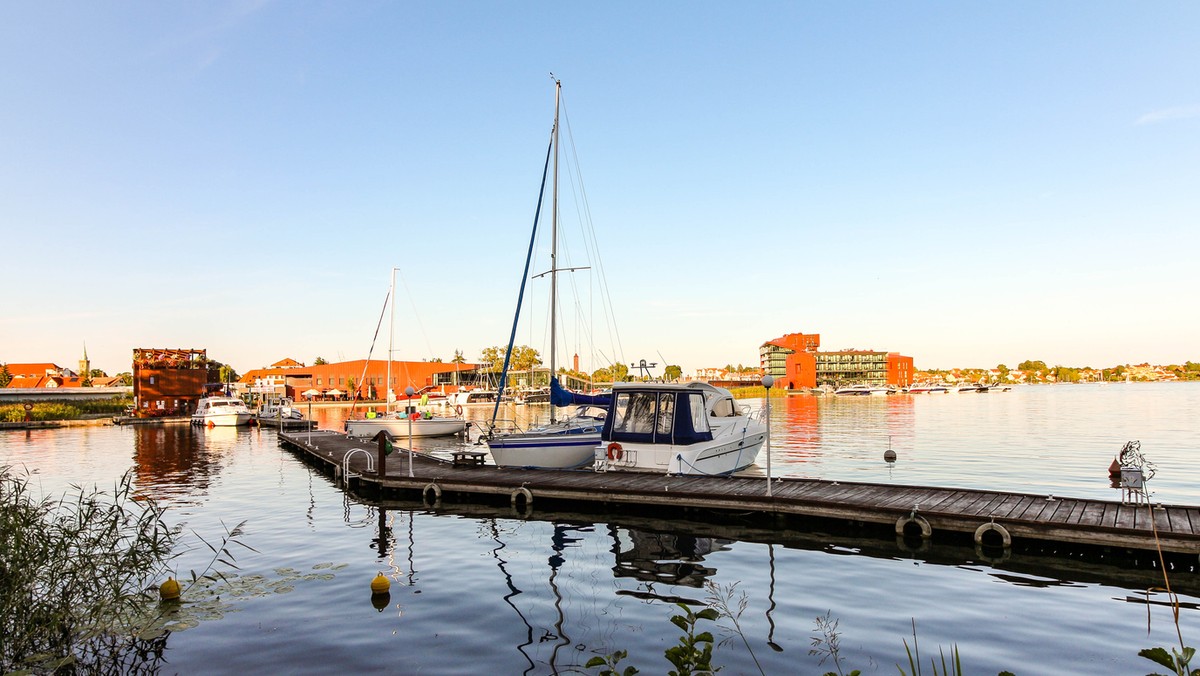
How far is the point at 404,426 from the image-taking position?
5388 cm

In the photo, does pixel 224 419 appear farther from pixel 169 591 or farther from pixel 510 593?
pixel 510 593

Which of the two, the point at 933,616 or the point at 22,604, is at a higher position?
A: the point at 22,604

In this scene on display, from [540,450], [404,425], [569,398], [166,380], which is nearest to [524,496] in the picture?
[540,450]

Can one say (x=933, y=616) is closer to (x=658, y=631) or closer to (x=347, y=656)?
(x=658, y=631)

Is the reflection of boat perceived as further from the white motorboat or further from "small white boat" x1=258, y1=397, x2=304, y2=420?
"small white boat" x1=258, y1=397, x2=304, y2=420

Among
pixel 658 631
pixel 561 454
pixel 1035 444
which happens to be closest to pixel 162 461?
pixel 561 454

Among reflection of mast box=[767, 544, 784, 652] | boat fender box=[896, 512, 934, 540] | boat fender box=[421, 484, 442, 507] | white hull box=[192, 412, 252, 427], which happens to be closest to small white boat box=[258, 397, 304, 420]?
white hull box=[192, 412, 252, 427]

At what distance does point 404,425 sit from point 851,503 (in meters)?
42.1

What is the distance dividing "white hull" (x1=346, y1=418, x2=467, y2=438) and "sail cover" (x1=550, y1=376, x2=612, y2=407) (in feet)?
64.8

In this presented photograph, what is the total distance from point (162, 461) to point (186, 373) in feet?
192

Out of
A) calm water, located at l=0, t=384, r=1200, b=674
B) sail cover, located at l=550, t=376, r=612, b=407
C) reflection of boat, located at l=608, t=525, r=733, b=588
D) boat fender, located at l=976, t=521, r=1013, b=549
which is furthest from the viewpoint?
sail cover, located at l=550, t=376, r=612, b=407

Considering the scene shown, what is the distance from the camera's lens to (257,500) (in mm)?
25391

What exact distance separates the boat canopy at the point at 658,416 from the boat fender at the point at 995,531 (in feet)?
30.6

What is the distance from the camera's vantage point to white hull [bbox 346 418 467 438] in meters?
51.2
